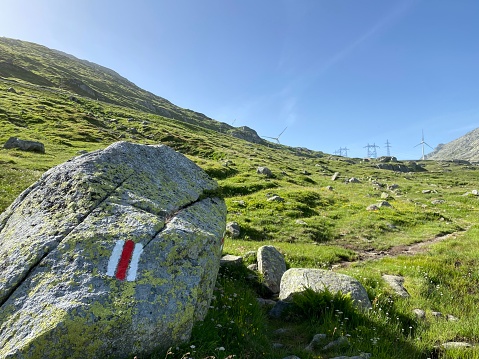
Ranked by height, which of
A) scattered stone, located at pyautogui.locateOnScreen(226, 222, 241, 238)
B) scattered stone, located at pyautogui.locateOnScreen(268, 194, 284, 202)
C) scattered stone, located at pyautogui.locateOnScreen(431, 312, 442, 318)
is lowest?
scattered stone, located at pyautogui.locateOnScreen(431, 312, 442, 318)

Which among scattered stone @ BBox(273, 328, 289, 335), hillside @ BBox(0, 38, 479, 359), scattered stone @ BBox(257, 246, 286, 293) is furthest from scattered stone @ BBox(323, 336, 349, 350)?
scattered stone @ BBox(257, 246, 286, 293)

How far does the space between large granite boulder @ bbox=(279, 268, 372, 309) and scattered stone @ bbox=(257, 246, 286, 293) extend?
44.5 inches

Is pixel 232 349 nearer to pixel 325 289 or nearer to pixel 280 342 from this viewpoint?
pixel 280 342

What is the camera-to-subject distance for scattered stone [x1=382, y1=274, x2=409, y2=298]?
1250 cm

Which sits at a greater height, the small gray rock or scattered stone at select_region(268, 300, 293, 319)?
the small gray rock

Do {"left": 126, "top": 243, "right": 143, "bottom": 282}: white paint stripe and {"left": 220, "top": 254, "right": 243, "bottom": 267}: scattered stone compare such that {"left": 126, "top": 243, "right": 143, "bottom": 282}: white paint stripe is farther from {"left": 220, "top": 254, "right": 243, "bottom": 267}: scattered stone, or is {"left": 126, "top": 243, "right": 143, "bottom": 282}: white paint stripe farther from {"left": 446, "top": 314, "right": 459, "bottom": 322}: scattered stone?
{"left": 446, "top": 314, "right": 459, "bottom": 322}: scattered stone

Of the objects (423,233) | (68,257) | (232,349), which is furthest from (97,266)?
(423,233)

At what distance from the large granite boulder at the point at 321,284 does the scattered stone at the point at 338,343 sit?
2.50m

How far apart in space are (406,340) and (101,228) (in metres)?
8.57

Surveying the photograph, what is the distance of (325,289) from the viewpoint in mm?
10109

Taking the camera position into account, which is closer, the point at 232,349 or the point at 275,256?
the point at 232,349

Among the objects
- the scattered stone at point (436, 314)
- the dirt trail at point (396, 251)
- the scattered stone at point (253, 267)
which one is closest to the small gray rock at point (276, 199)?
the dirt trail at point (396, 251)

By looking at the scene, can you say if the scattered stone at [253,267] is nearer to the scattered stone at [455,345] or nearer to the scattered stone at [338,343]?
the scattered stone at [338,343]

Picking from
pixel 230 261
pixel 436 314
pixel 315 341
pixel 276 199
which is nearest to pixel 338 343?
pixel 315 341
